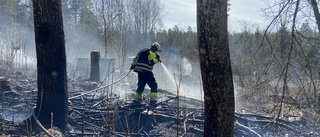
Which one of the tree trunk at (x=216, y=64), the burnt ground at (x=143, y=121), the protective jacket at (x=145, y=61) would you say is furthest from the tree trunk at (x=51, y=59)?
the protective jacket at (x=145, y=61)

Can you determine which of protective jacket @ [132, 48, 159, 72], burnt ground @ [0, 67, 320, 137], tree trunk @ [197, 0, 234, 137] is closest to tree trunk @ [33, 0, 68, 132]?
burnt ground @ [0, 67, 320, 137]

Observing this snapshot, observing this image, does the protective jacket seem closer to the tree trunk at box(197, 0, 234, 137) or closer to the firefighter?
the firefighter

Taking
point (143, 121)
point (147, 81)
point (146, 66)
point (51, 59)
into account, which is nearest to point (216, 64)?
point (51, 59)

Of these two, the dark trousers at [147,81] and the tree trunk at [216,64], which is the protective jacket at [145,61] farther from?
the tree trunk at [216,64]

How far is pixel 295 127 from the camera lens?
4680 millimetres

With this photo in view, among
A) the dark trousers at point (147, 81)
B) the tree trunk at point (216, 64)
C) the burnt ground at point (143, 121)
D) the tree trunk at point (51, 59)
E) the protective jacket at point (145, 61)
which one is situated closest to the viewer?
Result: the tree trunk at point (216, 64)

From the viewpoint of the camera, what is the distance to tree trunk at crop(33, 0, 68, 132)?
3.55 meters

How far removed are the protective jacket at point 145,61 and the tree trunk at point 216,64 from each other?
13.5ft

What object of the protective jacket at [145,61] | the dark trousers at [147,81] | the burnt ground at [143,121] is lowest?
the burnt ground at [143,121]

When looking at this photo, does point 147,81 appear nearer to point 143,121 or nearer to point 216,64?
point 143,121

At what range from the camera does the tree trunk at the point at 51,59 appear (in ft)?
11.6

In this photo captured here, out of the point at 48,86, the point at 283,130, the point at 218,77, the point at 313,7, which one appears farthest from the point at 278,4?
the point at 48,86

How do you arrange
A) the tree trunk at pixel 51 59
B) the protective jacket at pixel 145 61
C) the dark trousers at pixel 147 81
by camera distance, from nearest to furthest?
the tree trunk at pixel 51 59 → the protective jacket at pixel 145 61 → the dark trousers at pixel 147 81

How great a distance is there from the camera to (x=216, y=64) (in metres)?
2.18
